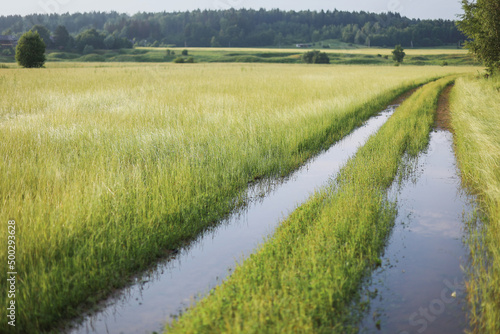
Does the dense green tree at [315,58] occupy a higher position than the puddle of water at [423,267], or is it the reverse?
the dense green tree at [315,58]

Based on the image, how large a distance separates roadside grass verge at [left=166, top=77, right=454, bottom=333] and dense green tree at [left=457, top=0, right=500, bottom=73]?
58.5 ft

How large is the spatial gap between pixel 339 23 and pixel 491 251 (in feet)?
625

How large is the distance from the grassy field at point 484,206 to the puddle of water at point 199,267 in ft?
7.80

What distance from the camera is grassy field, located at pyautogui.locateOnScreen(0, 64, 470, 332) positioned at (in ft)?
12.9

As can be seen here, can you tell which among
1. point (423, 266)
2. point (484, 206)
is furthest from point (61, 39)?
point (423, 266)

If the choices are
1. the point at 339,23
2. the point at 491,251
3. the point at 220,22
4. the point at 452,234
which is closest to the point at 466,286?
the point at 491,251

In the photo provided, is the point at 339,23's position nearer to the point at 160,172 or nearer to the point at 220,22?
the point at 220,22

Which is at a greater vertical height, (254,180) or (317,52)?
(317,52)

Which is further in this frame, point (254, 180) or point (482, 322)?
point (254, 180)

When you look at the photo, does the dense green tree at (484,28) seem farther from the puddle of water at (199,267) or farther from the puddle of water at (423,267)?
the puddle of water at (199,267)

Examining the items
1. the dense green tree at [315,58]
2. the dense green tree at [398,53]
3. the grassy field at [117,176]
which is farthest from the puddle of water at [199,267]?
the dense green tree at [315,58]

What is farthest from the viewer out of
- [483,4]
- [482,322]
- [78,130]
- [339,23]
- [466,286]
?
[339,23]

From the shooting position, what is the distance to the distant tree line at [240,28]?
132 meters

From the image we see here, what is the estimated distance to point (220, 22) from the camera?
157 metres
